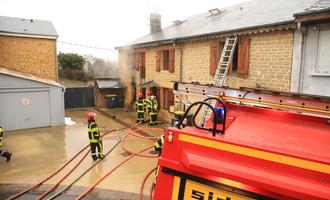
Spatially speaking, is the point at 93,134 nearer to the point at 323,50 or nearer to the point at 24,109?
the point at 24,109

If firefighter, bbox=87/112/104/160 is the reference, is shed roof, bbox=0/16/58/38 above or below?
above

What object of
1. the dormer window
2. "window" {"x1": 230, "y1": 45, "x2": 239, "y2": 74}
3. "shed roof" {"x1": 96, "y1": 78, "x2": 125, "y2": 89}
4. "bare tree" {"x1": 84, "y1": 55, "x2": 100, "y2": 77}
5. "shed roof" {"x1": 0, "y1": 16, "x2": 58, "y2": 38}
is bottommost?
"shed roof" {"x1": 96, "y1": 78, "x2": 125, "y2": 89}

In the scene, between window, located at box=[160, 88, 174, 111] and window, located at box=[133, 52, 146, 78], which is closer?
window, located at box=[160, 88, 174, 111]

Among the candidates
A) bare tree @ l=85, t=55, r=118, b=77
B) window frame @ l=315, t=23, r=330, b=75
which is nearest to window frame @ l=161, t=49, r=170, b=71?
window frame @ l=315, t=23, r=330, b=75

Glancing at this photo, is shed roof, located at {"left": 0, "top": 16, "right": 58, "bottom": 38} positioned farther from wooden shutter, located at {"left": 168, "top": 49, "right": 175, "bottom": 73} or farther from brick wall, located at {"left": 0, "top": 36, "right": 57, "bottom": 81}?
wooden shutter, located at {"left": 168, "top": 49, "right": 175, "bottom": 73}

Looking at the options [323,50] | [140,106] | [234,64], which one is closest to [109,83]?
[140,106]

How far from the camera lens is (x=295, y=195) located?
184 centimetres

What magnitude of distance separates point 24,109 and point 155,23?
12.5 metres

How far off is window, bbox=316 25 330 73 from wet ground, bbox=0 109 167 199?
6472mm

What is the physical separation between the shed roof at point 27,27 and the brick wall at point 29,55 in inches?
16.3

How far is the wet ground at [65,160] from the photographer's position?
267 inches

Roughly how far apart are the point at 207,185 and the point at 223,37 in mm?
9800

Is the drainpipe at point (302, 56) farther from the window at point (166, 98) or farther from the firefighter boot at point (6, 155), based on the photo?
the firefighter boot at point (6, 155)

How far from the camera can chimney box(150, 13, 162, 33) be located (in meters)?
20.8
